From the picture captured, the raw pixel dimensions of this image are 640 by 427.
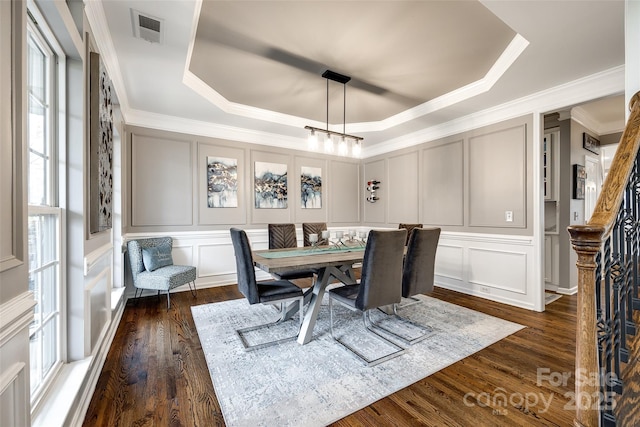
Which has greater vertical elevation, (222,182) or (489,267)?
(222,182)

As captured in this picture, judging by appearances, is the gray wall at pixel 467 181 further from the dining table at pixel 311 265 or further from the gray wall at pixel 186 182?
the dining table at pixel 311 265

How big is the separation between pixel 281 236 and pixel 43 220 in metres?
2.60

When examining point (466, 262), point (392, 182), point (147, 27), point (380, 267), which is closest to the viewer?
point (147, 27)

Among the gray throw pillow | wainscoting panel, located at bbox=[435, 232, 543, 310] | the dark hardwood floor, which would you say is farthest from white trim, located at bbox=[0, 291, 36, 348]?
wainscoting panel, located at bbox=[435, 232, 543, 310]

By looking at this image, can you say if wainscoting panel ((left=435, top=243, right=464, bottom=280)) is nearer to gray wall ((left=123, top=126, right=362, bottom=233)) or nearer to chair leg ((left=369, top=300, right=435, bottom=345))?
chair leg ((left=369, top=300, right=435, bottom=345))

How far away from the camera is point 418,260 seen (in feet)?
8.86

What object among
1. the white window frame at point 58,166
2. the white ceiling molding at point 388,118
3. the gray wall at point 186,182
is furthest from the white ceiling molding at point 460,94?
the white window frame at point 58,166

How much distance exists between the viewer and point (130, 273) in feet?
12.3

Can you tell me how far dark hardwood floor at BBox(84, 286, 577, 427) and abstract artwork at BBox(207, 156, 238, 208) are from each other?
210 centimetres

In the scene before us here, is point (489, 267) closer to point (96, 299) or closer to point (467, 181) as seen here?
point (467, 181)

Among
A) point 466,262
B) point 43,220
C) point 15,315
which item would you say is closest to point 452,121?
point 466,262

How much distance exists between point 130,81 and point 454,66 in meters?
3.42

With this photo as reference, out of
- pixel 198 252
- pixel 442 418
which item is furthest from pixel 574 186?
pixel 198 252

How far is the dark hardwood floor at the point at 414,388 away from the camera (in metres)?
1.62
